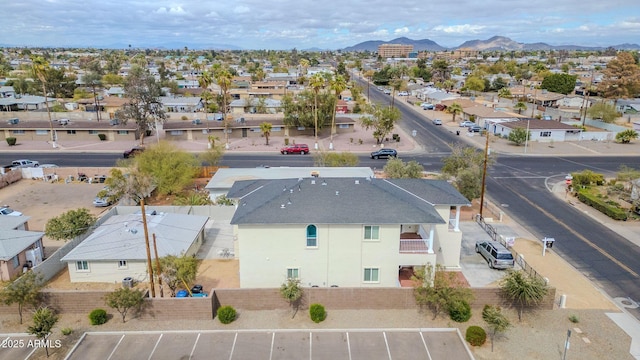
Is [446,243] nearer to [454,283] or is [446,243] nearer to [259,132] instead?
[454,283]

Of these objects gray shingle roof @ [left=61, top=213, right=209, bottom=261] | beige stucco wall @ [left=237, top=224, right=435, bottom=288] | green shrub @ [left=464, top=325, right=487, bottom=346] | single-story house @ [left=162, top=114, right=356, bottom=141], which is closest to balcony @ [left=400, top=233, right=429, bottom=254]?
beige stucco wall @ [left=237, top=224, right=435, bottom=288]

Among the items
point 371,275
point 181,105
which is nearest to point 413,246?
point 371,275

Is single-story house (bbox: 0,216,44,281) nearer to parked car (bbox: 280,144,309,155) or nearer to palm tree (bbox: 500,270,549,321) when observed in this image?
palm tree (bbox: 500,270,549,321)

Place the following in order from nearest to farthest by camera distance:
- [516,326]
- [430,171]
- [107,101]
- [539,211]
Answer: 1. [516,326]
2. [539,211]
3. [430,171]
4. [107,101]

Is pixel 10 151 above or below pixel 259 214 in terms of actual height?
below

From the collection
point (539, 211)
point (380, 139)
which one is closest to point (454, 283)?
point (539, 211)

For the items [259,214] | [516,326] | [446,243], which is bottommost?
[516,326]

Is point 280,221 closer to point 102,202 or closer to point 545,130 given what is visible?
point 102,202

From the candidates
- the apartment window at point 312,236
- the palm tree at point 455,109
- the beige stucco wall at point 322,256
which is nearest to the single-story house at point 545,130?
the palm tree at point 455,109
